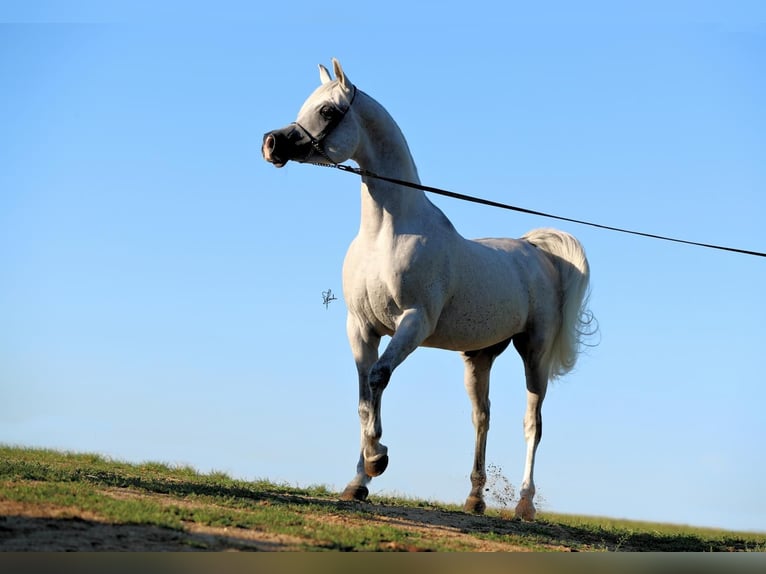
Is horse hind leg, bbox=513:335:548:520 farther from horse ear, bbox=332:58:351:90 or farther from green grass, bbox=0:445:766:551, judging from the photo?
horse ear, bbox=332:58:351:90

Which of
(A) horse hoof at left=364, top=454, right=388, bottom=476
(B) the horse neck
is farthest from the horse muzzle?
(A) horse hoof at left=364, top=454, right=388, bottom=476

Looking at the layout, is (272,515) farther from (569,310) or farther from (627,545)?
(569,310)

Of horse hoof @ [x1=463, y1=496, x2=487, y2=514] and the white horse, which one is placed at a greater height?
the white horse

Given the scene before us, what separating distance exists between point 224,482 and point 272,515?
2.68m

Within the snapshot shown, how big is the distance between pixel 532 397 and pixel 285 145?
Result: 3.97 meters

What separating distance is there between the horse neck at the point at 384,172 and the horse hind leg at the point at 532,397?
212 cm

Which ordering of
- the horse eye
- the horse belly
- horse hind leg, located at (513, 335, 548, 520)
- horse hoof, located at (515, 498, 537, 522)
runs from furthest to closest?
horse hind leg, located at (513, 335, 548, 520) < horse hoof, located at (515, 498, 537, 522) < the horse belly < the horse eye

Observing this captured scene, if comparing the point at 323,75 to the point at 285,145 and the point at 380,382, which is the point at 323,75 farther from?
the point at 380,382

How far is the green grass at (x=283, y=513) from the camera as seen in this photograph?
703 cm

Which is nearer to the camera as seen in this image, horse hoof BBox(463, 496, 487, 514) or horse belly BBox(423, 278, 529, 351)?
horse belly BBox(423, 278, 529, 351)

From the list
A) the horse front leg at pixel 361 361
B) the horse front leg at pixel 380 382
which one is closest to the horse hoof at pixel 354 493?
the horse front leg at pixel 361 361

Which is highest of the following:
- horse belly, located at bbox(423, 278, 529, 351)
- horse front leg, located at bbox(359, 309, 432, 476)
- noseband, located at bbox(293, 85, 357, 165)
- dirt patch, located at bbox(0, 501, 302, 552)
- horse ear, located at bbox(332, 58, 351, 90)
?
horse ear, located at bbox(332, 58, 351, 90)

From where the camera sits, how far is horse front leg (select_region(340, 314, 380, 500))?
9.19 metres

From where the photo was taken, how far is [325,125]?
8867 mm
